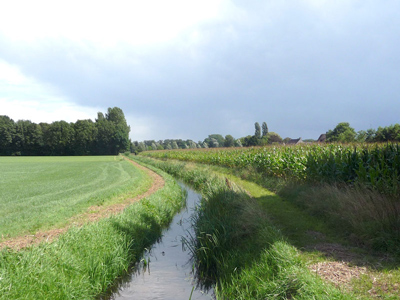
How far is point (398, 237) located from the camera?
5977mm

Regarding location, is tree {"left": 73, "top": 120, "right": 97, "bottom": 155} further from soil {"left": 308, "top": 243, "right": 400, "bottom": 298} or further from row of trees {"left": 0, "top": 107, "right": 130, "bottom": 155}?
soil {"left": 308, "top": 243, "right": 400, "bottom": 298}

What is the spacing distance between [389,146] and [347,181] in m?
1.67

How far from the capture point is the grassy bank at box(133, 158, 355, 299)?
14.4ft

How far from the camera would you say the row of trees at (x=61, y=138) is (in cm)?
8269

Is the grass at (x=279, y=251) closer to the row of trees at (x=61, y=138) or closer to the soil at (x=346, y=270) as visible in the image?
the soil at (x=346, y=270)

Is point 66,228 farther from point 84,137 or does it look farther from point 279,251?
point 84,137

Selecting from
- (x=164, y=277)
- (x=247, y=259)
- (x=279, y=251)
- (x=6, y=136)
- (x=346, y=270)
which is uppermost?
(x=6, y=136)

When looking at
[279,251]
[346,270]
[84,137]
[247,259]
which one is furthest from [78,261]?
[84,137]

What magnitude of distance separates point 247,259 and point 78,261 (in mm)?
3208

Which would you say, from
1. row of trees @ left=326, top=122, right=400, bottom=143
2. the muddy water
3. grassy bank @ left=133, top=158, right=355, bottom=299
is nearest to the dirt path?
the muddy water

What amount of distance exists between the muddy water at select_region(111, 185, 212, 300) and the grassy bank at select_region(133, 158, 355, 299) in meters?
0.36

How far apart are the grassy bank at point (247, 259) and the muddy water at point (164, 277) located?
36 cm

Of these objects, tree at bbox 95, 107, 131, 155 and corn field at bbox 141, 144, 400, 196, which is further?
tree at bbox 95, 107, 131, 155

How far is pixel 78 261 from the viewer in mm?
5656
